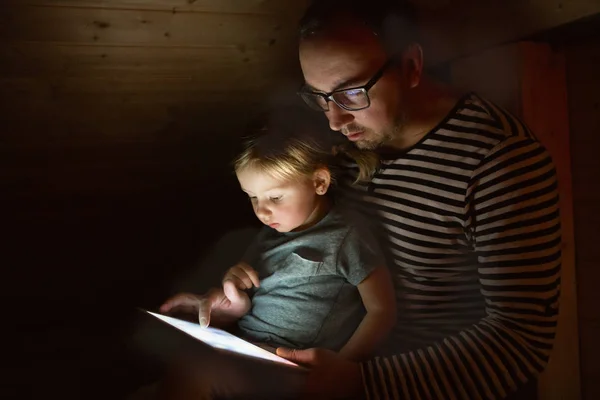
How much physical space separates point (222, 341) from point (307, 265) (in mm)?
224

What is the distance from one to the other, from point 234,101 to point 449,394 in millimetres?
896

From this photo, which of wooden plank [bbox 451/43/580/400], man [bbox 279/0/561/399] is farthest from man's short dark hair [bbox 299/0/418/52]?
wooden plank [bbox 451/43/580/400]

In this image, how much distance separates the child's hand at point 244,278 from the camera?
1284 millimetres

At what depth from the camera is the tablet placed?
109 centimetres

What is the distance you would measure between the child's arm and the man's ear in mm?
374

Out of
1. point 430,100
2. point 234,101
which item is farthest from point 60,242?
point 430,100

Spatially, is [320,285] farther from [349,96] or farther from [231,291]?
[349,96]

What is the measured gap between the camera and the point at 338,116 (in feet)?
4.01

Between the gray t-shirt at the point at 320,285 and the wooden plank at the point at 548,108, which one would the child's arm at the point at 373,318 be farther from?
the wooden plank at the point at 548,108

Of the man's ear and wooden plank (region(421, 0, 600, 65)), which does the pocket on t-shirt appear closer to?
the man's ear

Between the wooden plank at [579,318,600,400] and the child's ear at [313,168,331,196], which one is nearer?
the child's ear at [313,168,331,196]

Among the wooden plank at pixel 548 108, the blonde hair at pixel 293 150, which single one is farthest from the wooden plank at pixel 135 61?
the wooden plank at pixel 548 108

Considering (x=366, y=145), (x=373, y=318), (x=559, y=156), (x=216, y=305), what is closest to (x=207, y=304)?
(x=216, y=305)

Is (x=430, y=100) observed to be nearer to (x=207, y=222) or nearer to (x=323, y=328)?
(x=323, y=328)
